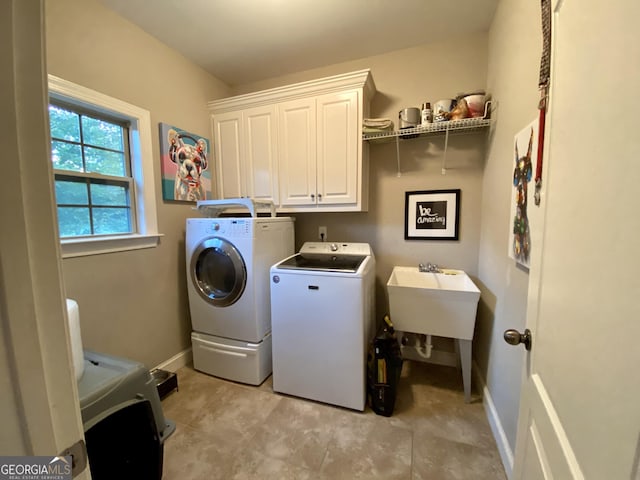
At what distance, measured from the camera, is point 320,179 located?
2.24 metres

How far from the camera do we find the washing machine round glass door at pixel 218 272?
201 cm

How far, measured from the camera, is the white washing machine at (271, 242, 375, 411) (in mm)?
1723

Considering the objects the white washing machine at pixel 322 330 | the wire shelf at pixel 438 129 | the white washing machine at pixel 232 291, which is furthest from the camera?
the white washing machine at pixel 232 291

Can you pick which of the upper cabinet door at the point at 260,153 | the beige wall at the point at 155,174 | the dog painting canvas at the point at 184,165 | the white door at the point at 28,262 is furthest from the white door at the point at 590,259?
the dog painting canvas at the point at 184,165

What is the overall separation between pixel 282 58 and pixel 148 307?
239cm

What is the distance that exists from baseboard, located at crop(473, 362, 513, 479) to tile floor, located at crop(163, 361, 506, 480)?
0.13ft

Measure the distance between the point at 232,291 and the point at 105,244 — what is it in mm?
889

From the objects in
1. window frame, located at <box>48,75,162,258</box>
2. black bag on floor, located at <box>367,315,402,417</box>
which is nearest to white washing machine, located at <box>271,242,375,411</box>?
black bag on floor, located at <box>367,315,402,417</box>

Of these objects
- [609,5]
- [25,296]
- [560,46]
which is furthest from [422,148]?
[25,296]

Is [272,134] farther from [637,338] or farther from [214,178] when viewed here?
[637,338]

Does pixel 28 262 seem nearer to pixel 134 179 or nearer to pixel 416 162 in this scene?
pixel 134 179

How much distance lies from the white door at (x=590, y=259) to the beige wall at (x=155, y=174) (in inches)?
85.9

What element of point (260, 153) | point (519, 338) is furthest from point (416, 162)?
point (519, 338)

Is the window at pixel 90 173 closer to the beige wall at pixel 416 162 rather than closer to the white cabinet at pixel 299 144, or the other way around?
the white cabinet at pixel 299 144
